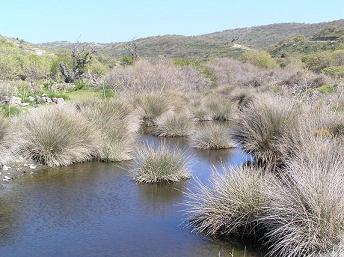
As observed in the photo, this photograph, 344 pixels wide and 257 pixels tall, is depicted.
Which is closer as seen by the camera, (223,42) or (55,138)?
(55,138)

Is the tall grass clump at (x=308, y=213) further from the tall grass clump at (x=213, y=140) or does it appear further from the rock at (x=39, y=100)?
the rock at (x=39, y=100)

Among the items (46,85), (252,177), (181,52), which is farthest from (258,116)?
(181,52)

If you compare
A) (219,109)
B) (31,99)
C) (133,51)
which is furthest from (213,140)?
(133,51)

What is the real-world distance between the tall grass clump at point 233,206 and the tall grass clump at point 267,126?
15.6ft

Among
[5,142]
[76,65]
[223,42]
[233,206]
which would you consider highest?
[223,42]

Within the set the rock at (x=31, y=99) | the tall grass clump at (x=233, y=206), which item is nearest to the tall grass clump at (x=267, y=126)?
the tall grass clump at (x=233, y=206)

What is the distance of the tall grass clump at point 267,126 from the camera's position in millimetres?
15797

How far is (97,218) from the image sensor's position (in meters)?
11.5

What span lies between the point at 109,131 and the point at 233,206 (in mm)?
8858

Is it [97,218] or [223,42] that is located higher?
[223,42]

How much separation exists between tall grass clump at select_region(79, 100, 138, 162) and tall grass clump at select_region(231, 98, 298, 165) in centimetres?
388

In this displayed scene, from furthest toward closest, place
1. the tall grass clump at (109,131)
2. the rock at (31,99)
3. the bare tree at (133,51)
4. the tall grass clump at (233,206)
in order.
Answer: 1. the bare tree at (133,51)
2. the rock at (31,99)
3. the tall grass clump at (109,131)
4. the tall grass clump at (233,206)

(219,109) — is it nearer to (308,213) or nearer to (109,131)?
(109,131)

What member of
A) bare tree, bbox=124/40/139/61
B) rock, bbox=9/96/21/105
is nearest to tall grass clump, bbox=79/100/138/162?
rock, bbox=9/96/21/105
